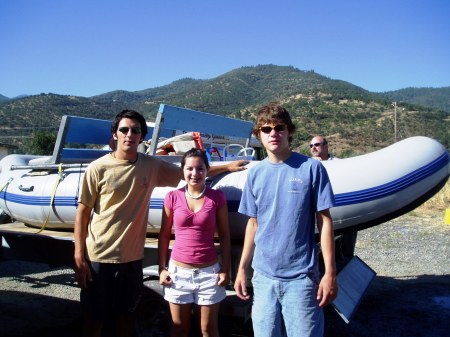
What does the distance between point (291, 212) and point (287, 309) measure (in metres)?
0.53

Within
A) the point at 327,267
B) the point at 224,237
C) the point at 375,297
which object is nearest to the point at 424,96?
the point at 375,297

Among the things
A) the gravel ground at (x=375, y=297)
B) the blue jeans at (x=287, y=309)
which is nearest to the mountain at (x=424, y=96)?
the gravel ground at (x=375, y=297)

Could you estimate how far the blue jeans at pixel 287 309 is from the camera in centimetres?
242

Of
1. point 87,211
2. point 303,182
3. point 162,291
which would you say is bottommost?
point 162,291

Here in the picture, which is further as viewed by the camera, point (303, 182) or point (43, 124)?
point (43, 124)

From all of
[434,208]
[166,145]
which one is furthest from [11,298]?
[434,208]

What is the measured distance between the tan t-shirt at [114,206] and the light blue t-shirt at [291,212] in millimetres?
989

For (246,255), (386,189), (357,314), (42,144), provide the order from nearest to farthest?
(246,255)
(386,189)
(357,314)
(42,144)

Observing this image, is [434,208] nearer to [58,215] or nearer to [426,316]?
[426,316]

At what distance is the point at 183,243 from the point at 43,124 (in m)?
49.3

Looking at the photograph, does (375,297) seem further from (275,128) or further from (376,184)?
(275,128)

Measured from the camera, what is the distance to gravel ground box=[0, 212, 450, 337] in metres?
4.74

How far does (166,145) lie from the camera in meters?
5.23

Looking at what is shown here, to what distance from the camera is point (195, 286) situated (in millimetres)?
3037
